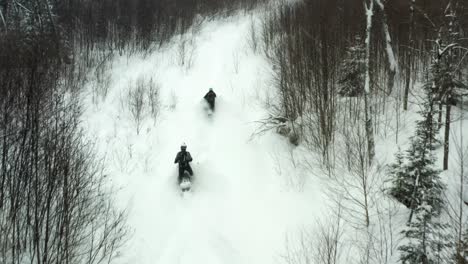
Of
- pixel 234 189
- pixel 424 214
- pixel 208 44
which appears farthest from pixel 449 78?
pixel 208 44

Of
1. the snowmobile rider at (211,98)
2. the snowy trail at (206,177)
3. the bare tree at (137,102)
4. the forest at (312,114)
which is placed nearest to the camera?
the forest at (312,114)

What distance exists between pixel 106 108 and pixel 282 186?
372 inches

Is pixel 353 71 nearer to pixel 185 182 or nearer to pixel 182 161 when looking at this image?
pixel 182 161

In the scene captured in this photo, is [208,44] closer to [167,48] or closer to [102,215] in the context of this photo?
[167,48]

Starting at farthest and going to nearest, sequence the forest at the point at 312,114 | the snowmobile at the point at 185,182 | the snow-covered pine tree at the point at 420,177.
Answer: the snowmobile at the point at 185,182, the snow-covered pine tree at the point at 420,177, the forest at the point at 312,114

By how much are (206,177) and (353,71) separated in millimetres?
7354

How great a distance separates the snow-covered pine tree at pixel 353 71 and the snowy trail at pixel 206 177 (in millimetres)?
3528

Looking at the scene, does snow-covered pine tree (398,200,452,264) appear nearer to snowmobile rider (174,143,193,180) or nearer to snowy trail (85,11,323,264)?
snowy trail (85,11,323,264)

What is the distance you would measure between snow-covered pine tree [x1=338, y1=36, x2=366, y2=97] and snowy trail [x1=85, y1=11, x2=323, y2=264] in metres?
3.53

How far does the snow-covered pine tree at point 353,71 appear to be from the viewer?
36.7 ft

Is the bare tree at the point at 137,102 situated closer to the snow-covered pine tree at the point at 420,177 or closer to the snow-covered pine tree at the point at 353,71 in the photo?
the snow-covered pine tree at the point at 353,71

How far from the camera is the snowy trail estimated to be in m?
7.46

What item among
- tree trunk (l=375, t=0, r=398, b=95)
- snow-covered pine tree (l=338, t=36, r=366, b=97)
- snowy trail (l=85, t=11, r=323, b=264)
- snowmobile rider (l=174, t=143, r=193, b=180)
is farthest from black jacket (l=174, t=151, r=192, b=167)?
tree trunk (l=375, t=0, r=398, b=95)

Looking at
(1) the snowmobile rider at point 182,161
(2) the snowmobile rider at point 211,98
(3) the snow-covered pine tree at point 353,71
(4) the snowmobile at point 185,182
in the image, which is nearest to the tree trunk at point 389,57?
(3) the snow-covered pine tree at point 353,71
